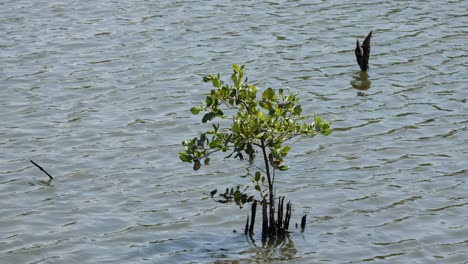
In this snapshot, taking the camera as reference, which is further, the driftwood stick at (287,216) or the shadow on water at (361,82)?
the shadow on water at (361,82)

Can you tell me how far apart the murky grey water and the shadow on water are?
4 cm

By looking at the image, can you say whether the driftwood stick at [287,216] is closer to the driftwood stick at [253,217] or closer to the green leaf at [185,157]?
the driftwood stick at [253,217]

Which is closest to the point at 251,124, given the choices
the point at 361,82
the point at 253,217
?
the point at 253,217

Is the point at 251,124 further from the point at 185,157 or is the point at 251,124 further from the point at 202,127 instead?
the point at 202,127

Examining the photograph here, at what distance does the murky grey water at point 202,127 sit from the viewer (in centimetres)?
831

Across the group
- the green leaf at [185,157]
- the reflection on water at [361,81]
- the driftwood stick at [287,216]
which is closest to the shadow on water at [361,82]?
the reflection on water at [361,81]

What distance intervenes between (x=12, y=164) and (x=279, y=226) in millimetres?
3147

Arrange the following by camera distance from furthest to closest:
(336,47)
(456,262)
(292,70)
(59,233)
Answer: (336,47) → (292,70) → (59,233) → (456,262)

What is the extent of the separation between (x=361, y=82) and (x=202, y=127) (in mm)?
2571

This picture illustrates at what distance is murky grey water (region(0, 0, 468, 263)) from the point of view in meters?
8.31

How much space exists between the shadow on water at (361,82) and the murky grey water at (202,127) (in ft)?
0.12

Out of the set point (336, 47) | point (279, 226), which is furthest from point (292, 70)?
point (279, 226)

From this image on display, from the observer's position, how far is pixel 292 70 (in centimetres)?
1298

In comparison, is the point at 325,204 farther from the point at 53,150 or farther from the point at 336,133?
the point at 53,150
